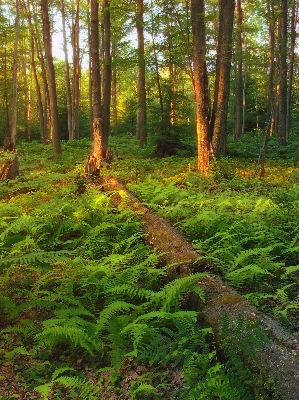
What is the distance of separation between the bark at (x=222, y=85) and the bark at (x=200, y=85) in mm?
1833

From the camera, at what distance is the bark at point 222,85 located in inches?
512

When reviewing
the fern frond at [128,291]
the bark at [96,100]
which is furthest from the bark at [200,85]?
the fern frond at [128,291]

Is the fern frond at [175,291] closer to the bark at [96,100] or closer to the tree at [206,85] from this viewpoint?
the tree at [206,85]

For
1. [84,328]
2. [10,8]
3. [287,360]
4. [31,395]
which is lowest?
[31,395]

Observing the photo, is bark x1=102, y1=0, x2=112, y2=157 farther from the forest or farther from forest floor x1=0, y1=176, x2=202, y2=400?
forest floor x1=0, y1=176, x2=202, y2=400

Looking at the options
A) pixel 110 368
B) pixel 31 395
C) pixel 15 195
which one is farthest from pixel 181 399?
pixel 15 195

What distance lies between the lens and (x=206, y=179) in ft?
33.2

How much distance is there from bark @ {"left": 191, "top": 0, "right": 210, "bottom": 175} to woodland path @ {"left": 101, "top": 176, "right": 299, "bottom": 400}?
5868mm

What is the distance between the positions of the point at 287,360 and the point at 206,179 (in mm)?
7824

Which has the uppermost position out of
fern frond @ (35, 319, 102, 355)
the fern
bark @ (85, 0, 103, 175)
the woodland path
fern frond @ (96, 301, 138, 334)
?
bark @ (85, 0, 103, 175)

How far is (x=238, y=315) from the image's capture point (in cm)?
314

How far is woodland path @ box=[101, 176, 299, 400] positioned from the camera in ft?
7.91

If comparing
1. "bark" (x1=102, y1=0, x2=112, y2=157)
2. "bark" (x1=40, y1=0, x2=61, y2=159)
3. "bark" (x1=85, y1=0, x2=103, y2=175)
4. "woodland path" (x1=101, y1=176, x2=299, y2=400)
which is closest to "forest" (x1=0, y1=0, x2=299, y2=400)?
"woodland path" (x1=101, y1=176, x2=299, y2=400)

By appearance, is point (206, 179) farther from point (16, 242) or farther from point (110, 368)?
point (110, 368)
